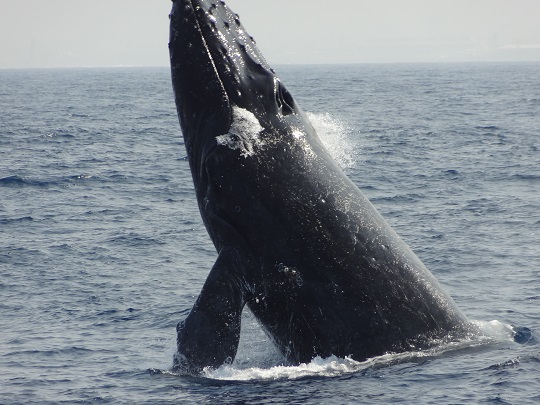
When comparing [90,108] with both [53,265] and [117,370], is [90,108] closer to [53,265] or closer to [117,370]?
[53,265]

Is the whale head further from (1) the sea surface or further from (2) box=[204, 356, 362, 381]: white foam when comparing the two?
(2) box=[204, 356, 362, 381]: white foam

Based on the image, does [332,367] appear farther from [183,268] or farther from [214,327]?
[183,268]

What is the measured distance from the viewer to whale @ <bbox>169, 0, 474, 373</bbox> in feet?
38.2

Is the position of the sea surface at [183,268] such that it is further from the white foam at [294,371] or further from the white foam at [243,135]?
the white foam at [243,135]

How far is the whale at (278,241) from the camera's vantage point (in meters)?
11.6

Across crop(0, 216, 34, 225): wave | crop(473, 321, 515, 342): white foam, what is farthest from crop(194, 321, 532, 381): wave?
crop(0, 216, 34, 225): wave

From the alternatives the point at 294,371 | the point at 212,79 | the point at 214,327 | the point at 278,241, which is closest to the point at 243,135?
the point at 212,79

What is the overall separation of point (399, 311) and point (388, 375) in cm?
80

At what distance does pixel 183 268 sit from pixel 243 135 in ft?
33.5

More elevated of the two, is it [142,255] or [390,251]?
[390,251]

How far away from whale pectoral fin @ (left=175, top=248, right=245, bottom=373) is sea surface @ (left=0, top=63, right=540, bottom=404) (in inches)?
17.7

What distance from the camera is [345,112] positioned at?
72.0 meters

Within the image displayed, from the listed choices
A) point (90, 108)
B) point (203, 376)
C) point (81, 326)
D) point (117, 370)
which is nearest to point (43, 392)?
point (117, 370)

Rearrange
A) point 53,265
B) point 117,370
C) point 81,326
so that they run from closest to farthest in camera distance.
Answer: point 117,370 < point 81,326 < point 53,265
